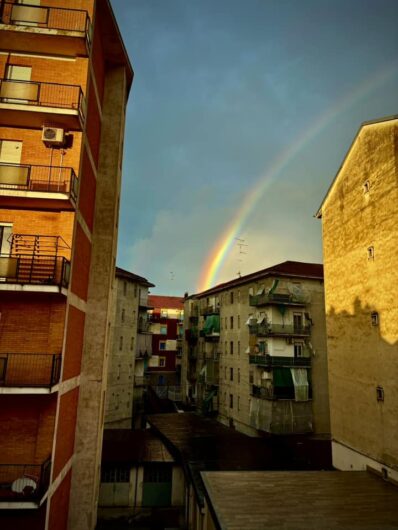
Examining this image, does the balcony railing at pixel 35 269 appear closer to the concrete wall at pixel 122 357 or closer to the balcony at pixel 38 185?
the balcony at pixel 38 185

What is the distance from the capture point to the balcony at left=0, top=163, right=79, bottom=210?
11.6m

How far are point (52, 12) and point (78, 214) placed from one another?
25.2ft

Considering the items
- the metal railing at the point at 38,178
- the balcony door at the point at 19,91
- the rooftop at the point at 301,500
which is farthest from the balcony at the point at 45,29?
the rooftop at the point at 301,500

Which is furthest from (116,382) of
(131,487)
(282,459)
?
(282,459)

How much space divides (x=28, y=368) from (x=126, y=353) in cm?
2514

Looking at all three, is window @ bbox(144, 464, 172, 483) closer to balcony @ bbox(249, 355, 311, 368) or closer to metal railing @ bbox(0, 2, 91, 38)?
balcony @ bbox(249, 355, 311, 368)

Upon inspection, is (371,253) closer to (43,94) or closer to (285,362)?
(285,362)

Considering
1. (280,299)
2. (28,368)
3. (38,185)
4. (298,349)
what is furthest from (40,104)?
(298,349)

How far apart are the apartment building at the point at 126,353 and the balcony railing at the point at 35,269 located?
20.6m

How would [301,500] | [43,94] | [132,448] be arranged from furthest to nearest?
[132,448], [301,500], [43,94]

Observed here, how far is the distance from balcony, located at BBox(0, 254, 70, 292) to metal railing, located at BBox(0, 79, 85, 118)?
5230 mm

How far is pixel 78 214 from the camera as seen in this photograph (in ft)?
42.7

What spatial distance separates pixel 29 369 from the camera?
1087 cm

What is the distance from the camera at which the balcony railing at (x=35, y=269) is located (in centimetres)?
1116
